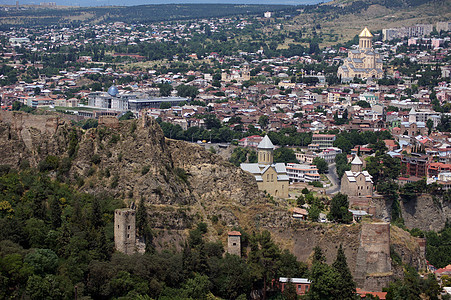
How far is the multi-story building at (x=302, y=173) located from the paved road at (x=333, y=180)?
106 cm

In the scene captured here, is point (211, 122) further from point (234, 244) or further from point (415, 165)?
point (234, 244)

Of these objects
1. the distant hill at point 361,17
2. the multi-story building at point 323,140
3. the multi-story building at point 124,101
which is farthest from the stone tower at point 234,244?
the distant hill at point 361,17

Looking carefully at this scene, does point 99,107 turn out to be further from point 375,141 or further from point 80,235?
point 80,235

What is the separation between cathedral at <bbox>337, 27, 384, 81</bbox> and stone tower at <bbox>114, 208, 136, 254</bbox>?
3029 inches

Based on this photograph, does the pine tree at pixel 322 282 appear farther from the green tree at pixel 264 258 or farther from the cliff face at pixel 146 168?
the cliff face at pixel 146 168

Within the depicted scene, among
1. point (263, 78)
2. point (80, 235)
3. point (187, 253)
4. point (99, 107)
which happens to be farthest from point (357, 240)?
point (263, 78)

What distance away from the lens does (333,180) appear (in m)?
51.8

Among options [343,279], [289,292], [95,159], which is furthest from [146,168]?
[343,279]

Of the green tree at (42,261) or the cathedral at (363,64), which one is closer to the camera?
the green tree at (42,261)

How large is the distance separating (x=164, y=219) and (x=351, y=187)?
16.6m

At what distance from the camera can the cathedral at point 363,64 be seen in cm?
10219

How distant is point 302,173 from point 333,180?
2.29 metres

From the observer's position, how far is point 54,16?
19788 centimetres

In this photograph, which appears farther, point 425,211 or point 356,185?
point 425,211
